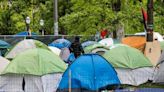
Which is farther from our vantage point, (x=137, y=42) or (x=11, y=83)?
(x=137, y=42)

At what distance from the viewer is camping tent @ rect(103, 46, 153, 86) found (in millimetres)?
16719

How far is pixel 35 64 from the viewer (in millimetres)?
14758

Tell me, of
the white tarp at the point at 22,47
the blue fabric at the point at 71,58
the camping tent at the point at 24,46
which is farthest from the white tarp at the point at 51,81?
the white tarp at the point at 22,47

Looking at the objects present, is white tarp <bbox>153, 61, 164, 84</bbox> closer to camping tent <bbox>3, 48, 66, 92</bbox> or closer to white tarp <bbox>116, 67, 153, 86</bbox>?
white tarp <bbox>116, 67, 153, 86</bbox>

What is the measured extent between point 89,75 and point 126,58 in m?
3.07

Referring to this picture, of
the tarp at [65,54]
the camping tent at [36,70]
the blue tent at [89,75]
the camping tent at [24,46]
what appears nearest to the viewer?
the blue tent at [89,75]

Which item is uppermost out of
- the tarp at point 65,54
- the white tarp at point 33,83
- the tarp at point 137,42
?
the tarp at point 137,42

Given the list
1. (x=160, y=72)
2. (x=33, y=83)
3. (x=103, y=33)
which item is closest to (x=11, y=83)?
(x=33, y=83)

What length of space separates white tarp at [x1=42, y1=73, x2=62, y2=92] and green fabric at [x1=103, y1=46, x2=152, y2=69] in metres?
2.67

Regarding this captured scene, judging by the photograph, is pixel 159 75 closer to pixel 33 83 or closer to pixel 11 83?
pixel 33 83

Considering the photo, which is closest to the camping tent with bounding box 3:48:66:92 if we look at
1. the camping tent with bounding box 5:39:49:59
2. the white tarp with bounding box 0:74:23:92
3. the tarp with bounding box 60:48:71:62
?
the white tarp with bounding box 0:74:23:92

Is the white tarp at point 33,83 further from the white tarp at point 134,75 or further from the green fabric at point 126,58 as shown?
the white tarp at point 134,75

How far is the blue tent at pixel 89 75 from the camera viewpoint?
13867 mm

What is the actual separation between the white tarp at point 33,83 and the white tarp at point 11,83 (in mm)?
193
